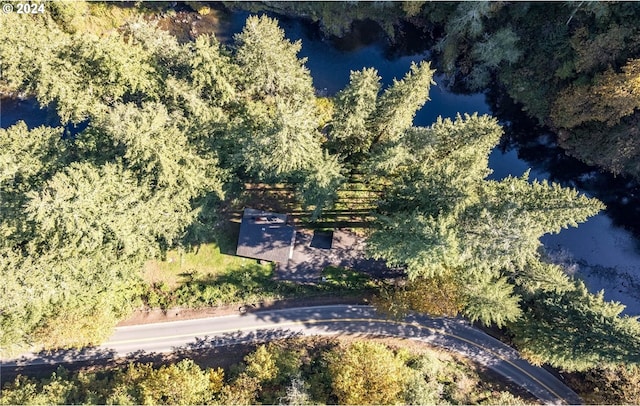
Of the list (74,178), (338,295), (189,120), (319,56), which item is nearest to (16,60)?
(74,178)

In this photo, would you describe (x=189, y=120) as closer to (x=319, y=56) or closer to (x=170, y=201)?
(x=170, y=201)

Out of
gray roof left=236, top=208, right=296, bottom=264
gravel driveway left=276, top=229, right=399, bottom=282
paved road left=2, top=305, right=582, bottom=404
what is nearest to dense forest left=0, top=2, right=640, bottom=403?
paved road left=2, top=305, right=582, bottom=404

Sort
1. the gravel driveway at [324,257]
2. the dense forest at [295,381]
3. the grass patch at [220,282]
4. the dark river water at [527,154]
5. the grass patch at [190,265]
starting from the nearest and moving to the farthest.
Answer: the dense forest at [295,381] → the grass patch at [220,282] → the grass patch at [190,265] → the gravel driveway at [324,257] → the dark river water at [527,154]

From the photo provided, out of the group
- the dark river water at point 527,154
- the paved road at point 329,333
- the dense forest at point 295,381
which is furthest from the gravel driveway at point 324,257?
the dark river water at point 527,154

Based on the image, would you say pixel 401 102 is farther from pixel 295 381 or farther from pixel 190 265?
pixel 190 265

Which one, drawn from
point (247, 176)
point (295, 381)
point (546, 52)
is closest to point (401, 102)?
point (247, 176)

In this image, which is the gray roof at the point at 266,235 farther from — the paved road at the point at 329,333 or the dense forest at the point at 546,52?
the dense forest at the point at 546,52
